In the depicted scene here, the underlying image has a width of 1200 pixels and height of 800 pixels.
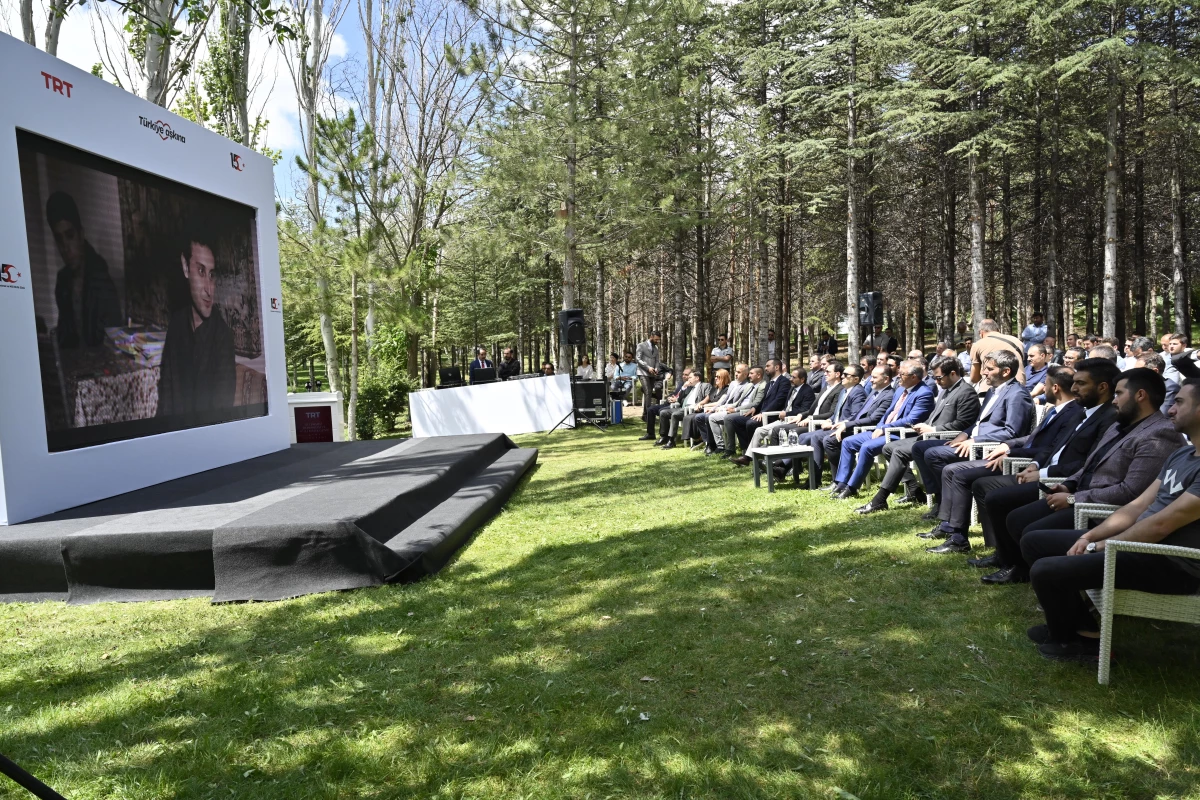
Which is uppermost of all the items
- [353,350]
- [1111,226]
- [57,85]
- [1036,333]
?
[57,85]

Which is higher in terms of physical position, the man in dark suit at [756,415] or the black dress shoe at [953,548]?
the man in dark suit at [756,415]

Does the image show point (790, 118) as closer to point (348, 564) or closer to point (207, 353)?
point (207, 353)

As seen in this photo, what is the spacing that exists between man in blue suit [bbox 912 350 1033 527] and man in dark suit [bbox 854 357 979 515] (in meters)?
0.16

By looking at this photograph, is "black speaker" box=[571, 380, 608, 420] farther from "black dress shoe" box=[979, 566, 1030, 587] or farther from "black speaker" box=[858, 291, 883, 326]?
"black dress shoe" box=[979, 566, 1030, 587]

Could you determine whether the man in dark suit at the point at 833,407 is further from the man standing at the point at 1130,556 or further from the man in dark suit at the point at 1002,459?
the man standing at the point at 1130,556

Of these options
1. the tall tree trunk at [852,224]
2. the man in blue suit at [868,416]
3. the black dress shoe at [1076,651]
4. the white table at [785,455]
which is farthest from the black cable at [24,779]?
the tall tree trunk at [852,224]

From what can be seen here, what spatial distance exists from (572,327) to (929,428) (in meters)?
8.48

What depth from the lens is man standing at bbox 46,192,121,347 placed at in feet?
19.1

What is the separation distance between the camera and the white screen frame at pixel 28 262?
Answer: 533 centimetres

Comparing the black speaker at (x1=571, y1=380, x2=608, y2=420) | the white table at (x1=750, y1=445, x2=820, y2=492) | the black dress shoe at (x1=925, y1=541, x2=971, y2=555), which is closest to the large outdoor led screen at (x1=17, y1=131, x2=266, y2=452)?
the white table at (x1=750, y1=445, x2=820, y2=492)

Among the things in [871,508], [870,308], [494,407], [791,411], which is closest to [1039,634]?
[871,508]

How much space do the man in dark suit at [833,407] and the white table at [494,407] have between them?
6.03 metres

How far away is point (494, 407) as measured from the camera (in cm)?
1355

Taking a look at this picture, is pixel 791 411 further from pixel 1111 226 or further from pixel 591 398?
pixel 1111 226
